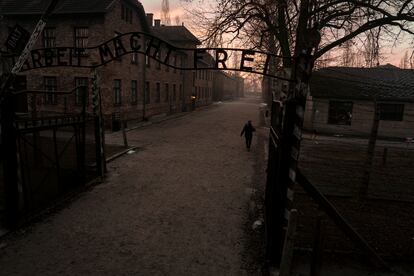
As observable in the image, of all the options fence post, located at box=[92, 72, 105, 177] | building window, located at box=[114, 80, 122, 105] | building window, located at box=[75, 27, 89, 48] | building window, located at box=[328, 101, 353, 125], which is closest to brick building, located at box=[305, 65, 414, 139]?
building window, located at box=[328, 101, 353, 125]

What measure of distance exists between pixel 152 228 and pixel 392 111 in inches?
871

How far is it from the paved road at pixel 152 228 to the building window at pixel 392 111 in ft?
50.4

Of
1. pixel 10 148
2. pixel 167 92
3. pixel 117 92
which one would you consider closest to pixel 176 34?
pixel 167 92

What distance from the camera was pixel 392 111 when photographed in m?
23.8

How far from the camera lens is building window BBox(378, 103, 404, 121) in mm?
23672

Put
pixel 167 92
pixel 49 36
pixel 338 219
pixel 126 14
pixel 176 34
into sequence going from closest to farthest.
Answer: pixel 338 219 → pixel 49 36 → pixel 126 14 → pixel 167 92 → pixel 176 34

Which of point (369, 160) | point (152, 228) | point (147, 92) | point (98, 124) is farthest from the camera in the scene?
point (147, 92)

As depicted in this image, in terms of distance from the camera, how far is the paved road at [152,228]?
6.12 metres

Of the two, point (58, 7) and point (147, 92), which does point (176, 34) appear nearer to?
point (147, 92)

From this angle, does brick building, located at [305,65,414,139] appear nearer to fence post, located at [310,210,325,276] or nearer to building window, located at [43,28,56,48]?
building window, located at [43,28,56,48]

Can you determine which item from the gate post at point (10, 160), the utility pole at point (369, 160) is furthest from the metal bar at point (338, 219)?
the gate post at point (10, 160)

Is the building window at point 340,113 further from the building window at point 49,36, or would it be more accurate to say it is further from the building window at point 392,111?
the building window at point 49,36

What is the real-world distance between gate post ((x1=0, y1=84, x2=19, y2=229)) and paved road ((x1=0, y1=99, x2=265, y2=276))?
0.54 meters

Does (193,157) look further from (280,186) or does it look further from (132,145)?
(280,186)
